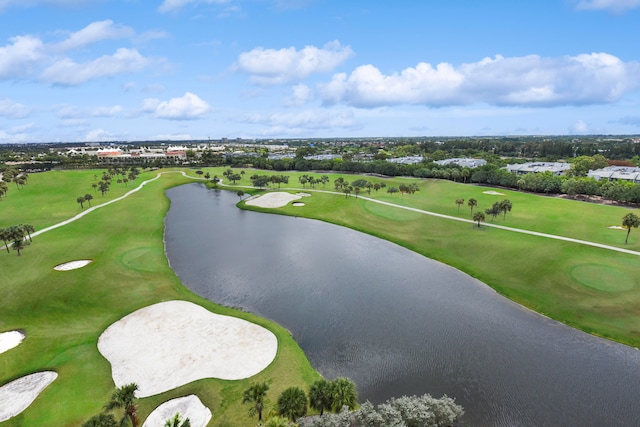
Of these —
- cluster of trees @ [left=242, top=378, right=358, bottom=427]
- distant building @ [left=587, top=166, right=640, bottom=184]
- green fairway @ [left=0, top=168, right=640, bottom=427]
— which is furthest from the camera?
distant building @ [left=587, top=166, right=640, bottom=184]

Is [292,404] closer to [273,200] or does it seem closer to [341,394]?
[341,394]

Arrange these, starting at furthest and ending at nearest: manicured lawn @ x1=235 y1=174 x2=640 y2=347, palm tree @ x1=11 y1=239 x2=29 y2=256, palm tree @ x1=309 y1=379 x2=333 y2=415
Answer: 1. palm tree @ x1=11 y1=239 x2=29 y2=256
2. manicured lawn @ x1=235 y1=174 x2=640 y2=347
3. palm tree @ x1=309 y1=379 x2=333 y2=415

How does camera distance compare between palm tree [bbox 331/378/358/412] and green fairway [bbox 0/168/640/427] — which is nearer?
palm tree [bbox 331/378/358/412]

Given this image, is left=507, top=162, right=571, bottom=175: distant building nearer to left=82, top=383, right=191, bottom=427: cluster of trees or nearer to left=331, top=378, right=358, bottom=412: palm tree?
left=331, top=378, right=358, bottom=412: palm tree

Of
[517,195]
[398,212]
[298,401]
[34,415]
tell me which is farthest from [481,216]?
[34,415]

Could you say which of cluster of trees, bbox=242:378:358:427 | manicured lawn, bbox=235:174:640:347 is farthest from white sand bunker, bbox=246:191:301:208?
cluster of trees, bbox=242:378:358:427

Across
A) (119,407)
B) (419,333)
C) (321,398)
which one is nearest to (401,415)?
(321,398)
